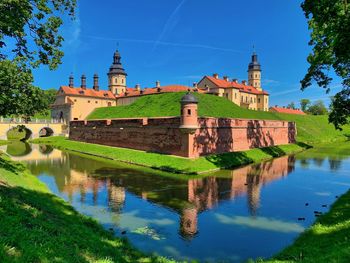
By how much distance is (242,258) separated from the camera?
9.59 m

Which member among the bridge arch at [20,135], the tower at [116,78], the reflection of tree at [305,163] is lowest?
the reflection of tree at [305,163]

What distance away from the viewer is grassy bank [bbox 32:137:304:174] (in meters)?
23.6

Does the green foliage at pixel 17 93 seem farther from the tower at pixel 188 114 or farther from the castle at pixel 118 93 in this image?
the castle at pixel 118 93

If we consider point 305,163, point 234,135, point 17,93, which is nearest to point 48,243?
point 17,93

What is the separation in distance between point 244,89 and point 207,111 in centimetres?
3611

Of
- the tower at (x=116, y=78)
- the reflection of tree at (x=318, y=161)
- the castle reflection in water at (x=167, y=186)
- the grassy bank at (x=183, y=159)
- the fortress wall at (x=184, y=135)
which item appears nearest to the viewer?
the castle reflection in water at (x=167, y=186)

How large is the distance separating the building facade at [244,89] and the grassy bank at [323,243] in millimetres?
46124

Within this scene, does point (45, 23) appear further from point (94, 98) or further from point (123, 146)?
point (94, 98)

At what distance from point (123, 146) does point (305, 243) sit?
25.8 metres

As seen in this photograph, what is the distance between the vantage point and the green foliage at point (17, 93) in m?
14.3

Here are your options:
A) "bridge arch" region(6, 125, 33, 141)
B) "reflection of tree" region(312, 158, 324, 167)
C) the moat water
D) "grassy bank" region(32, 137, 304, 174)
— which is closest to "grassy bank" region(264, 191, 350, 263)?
the moat water

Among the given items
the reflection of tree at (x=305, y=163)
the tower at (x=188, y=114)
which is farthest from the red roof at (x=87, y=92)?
the reflection of tree at (x=305, y=163)

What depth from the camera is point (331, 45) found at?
42.4ft

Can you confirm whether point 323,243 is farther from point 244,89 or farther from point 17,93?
point 244,89
